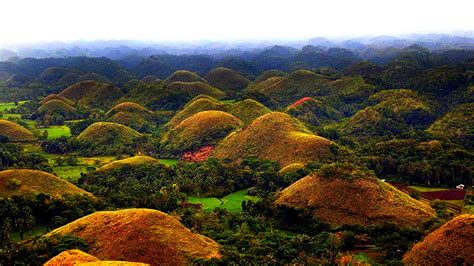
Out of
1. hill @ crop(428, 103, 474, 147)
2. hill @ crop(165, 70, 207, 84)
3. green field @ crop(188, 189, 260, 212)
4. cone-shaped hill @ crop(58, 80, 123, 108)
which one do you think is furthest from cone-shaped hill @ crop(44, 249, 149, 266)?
hill @ crop(165, 70, 207, 84)

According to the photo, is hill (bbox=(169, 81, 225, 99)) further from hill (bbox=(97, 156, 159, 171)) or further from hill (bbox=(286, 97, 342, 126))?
hill (bbox=(97, 156, 159, 171))

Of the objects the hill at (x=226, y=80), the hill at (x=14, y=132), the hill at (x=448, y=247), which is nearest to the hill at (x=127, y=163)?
the hill at (x=14, y=132)

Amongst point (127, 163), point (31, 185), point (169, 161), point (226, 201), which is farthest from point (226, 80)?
point (31, 185)

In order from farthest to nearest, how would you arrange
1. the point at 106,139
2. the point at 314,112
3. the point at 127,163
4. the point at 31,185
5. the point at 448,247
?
the point at 314,112 → the point at 106,139 → the point at 127,163 → the point at 31,185 → the point at 448,247

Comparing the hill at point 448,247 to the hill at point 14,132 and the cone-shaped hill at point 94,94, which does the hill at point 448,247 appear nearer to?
the hill at point 14,132

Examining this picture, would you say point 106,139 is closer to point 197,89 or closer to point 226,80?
point 197,89
